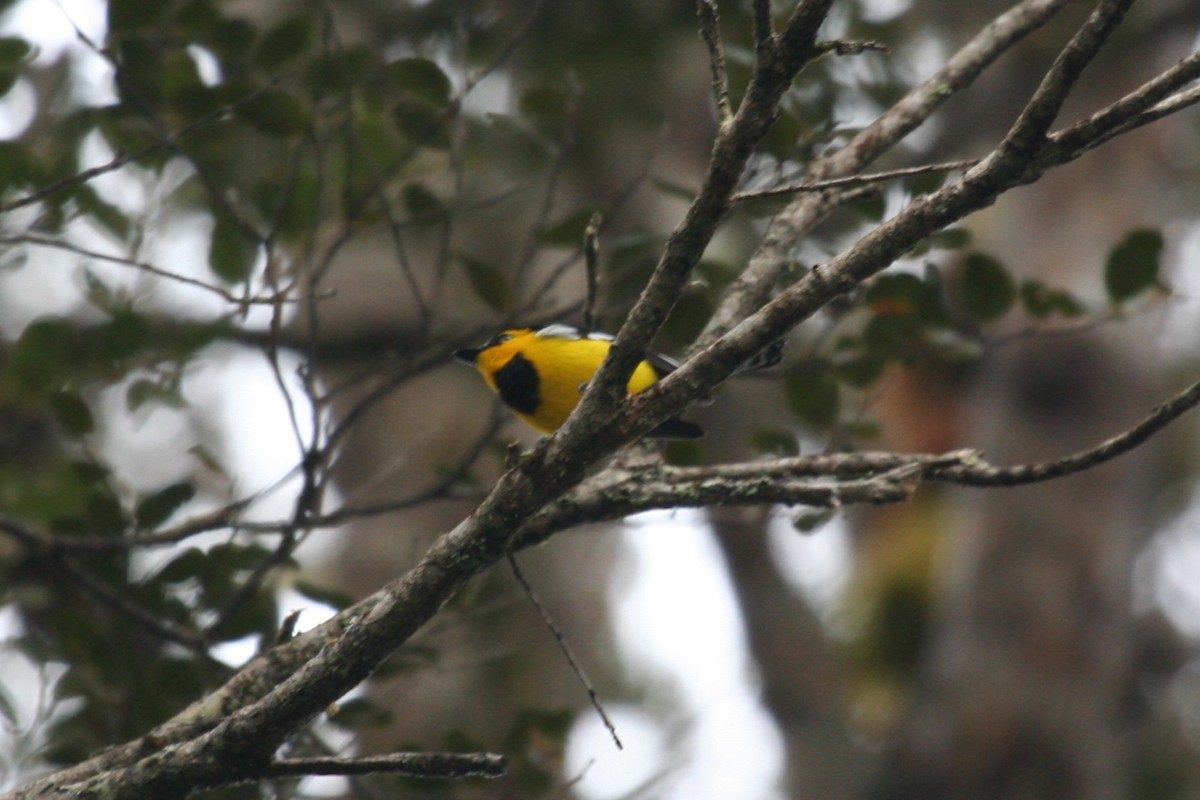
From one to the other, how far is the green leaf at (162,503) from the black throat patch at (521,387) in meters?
1.07

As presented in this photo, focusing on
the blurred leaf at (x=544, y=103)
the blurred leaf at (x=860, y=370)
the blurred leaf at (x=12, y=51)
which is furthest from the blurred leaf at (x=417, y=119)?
the blurred leaf at (x=860, y=370)

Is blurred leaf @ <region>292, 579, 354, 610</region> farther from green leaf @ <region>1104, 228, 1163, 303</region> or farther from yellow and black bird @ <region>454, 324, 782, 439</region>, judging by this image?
green leaf @ <region>1104, 228, 1163, 303</region>

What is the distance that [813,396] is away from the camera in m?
3.66

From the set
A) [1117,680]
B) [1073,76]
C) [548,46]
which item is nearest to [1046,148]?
[1073,76]

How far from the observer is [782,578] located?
8094 millimetres

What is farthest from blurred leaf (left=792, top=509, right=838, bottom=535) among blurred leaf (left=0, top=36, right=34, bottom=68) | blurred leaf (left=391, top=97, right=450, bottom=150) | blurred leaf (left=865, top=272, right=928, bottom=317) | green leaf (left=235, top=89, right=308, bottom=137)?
blurred leaf (left=0, top=36, right=34, bottom=68)

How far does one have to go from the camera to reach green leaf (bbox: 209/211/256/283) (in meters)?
3.87

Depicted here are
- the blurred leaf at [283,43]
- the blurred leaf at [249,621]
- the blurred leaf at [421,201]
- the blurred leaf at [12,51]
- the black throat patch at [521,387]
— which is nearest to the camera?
the blurred leaf at [12,51]

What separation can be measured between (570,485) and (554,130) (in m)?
2.74

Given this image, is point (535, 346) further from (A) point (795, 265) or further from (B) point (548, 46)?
(B) point (548, 46)

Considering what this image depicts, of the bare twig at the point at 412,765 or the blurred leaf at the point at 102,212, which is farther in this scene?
the blurred leaf at the point at 102,212

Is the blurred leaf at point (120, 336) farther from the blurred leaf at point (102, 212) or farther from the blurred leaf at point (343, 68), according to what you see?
the blurred leaf at point (343, 68)

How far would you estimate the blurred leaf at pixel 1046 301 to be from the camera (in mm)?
3605

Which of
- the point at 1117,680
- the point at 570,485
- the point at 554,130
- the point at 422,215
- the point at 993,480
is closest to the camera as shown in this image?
the point at 570,485
